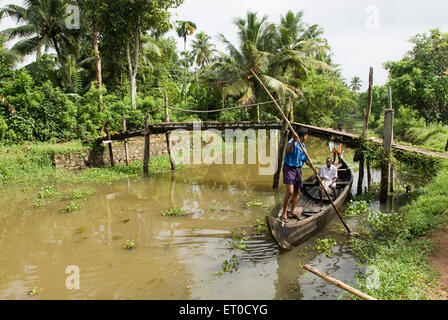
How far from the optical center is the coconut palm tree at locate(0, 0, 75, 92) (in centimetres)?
1536

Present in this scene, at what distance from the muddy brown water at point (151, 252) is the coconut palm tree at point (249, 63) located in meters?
8.90

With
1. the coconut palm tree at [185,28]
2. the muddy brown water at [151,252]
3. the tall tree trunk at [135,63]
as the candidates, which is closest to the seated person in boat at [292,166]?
the muddy brown water at [151,252]

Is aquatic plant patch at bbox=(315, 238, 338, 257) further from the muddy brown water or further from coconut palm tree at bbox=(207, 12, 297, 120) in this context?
coconut palm tree at bbox=(207, 12, 297, 120)

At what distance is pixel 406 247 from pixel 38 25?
19.1 meters

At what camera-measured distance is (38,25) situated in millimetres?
15859

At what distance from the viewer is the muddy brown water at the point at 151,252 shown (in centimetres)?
432

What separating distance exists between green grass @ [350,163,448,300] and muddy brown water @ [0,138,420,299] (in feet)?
1.43

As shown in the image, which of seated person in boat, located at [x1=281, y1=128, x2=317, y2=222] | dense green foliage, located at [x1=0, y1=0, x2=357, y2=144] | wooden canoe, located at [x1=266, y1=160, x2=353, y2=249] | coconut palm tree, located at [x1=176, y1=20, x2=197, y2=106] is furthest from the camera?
coconut palm tree, located at [x1=176, y1=20, x2=197, y2=106]

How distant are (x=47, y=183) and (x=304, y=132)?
9320 millimetres

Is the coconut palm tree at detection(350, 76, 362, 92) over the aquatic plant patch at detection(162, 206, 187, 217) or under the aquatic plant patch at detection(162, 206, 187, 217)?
over

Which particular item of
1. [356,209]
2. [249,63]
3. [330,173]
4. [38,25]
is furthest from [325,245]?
[38,25]

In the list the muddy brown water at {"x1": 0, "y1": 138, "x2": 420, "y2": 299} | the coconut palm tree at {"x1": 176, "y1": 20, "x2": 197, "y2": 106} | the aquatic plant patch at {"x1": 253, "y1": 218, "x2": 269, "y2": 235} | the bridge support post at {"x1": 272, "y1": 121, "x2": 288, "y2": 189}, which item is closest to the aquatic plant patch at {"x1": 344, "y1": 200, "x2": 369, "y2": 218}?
the muddy brown water at {"x1": 0, "y1": 138, "x2": 420, "y2": 299}

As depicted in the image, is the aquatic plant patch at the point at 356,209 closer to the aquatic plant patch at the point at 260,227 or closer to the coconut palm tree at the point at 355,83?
the aquatic plant patch at the point at 260,227
